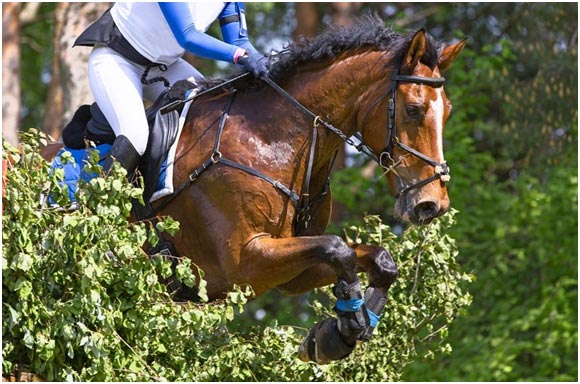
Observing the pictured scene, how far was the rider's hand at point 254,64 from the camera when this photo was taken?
6664mm

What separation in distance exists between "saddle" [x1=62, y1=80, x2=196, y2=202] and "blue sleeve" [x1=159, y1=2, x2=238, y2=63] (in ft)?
1.11

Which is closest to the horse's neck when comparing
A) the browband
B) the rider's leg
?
the browband

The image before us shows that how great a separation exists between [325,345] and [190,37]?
1668mm

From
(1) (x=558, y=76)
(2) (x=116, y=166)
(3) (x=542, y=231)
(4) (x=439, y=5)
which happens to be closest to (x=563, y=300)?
(3) (x=542, y=231)

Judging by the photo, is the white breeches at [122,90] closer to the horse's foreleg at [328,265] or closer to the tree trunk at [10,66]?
the horse's foreleg at [328,265]

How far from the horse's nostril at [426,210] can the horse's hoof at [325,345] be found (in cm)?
68

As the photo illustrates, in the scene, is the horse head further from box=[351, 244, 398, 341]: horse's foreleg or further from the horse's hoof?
the horse's hoof

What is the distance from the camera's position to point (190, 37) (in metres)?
6.61

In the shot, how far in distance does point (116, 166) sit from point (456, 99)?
10.4 metres

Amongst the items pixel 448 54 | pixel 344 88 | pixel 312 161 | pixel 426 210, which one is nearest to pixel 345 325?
pixel 426 210

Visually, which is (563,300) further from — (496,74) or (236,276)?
(236,276)

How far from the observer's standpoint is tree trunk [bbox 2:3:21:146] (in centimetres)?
1473

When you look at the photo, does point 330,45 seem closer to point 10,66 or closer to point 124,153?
point 124,153

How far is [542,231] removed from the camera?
48.4 feet
